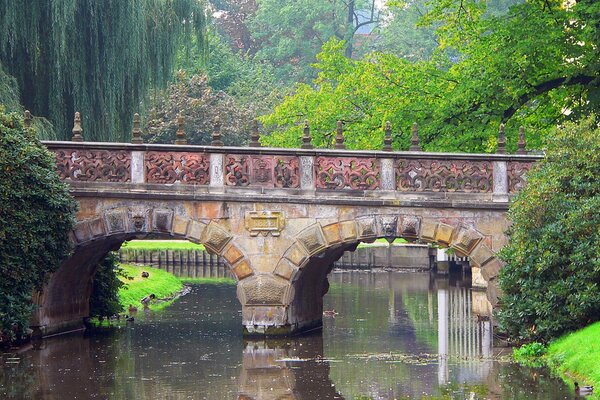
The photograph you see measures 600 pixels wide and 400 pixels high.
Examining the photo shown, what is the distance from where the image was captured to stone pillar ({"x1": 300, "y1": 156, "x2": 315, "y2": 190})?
83.4 feet

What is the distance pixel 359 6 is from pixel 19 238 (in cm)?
5660

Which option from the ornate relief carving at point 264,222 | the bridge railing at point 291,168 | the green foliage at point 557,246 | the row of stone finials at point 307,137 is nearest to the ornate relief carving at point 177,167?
the bridge railing at point 291,168

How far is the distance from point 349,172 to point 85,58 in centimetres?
835

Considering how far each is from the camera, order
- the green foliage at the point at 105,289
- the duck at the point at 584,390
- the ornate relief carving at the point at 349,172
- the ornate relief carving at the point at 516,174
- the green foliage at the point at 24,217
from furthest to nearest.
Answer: the green foliage at the point at 105,289 → the ornate relief carving at the point at 349,172 → the ornate relief carving at the point at 516,174 → the green foliage at the point at 24,217 → the duck at the point at 584,390

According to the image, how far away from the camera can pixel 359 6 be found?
78438 millimetres

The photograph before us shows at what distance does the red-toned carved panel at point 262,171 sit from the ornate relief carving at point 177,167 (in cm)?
44

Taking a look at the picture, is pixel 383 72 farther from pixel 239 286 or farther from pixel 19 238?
pixel 19 238

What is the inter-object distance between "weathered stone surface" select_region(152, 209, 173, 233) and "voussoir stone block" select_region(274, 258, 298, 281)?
213cm

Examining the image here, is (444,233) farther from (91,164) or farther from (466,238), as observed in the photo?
(91,164)

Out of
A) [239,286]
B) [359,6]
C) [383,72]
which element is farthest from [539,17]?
[359,6]

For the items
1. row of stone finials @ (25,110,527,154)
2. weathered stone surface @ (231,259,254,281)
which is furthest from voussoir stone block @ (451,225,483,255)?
weathered stone surface @ (231,259,254,281)

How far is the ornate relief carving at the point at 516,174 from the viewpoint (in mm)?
25062

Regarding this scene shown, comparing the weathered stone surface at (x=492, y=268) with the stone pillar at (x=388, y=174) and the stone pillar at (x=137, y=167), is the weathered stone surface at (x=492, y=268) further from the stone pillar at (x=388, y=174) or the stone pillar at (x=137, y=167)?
the stone pillar at (x=137, y=167)

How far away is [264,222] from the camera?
25.6 m
